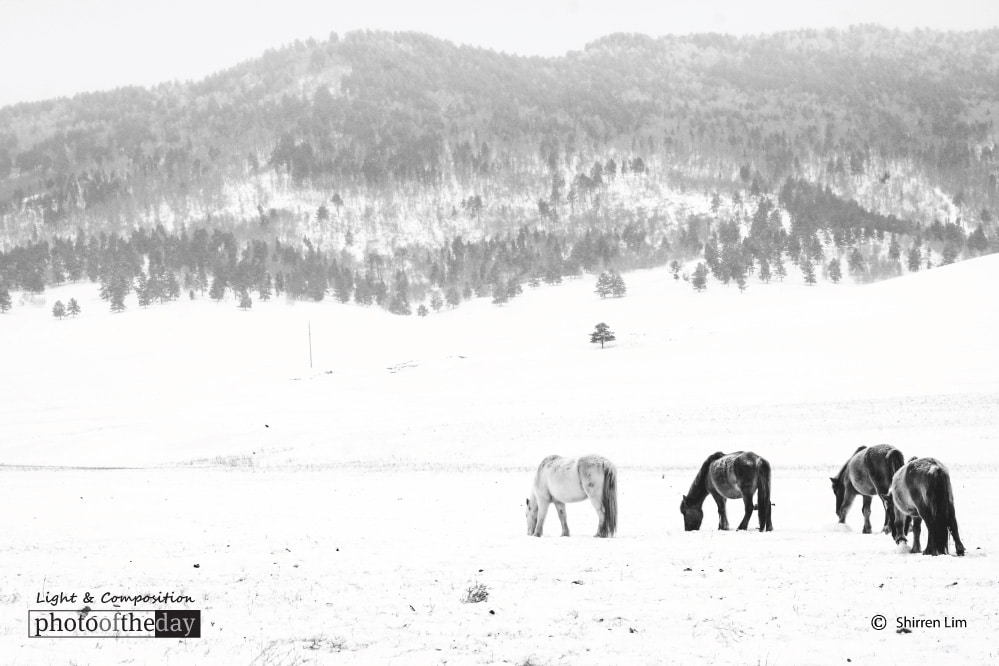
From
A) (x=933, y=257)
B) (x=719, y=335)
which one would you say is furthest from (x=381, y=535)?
(x=933, y=257)

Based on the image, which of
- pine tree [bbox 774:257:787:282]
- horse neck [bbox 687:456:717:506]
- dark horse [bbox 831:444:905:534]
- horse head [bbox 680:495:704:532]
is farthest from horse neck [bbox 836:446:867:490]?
pine tree [bbox 774:257:787:282]

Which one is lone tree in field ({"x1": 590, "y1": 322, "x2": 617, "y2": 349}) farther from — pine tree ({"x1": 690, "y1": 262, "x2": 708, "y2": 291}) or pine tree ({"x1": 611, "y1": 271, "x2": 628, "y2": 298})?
pine tree ({"x1": 690, "y1": 262, "x2": 708, "y2": 291})

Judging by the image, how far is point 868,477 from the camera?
13.6 metres

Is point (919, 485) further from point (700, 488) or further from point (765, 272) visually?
point (765, 272)

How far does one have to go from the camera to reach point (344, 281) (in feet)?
472

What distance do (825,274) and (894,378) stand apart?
98.6m

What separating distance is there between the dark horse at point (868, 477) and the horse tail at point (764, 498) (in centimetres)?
170

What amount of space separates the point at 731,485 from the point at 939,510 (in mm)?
4275

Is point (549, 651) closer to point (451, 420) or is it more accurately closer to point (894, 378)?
point (451, 420)

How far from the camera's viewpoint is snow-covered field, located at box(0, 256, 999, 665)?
683 centimetres

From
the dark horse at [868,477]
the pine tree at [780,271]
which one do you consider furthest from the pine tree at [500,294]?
the dark horse at [868,477]

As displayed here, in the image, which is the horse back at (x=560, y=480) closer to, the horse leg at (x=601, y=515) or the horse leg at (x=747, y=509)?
the horse leg at (x=601, y=515)

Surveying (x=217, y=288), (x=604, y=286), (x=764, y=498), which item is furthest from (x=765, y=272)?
(x=764, y=498)

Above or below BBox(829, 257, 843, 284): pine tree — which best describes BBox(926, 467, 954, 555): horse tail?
below
